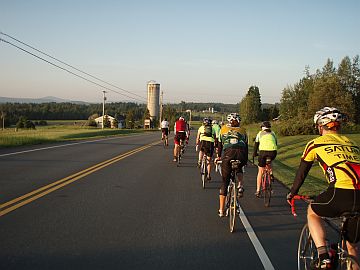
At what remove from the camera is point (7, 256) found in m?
5.18

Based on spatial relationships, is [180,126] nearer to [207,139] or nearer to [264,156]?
[207,139]

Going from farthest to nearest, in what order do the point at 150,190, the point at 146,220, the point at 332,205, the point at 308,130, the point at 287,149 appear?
1. the point at 308,130
2. the point at 287,149
3. the point at 150,190
4. the point at 146,220
5. the point at 332,205

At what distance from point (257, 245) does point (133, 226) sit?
2093 millimetres

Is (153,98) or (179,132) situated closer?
(179,132)

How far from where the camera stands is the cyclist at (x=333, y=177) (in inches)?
150

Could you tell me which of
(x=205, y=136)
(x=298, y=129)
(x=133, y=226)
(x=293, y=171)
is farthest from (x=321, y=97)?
(x=133, y=226)

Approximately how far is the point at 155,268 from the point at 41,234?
7.08 ft

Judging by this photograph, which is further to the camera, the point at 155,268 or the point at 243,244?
the point at 243,244

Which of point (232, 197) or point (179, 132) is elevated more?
point (179, 132)

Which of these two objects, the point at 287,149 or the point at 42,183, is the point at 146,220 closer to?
the point at 42,183

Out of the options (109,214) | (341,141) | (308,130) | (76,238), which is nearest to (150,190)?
(109,214)

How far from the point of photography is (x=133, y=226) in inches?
271

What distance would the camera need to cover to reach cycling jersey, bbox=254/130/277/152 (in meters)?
9.95

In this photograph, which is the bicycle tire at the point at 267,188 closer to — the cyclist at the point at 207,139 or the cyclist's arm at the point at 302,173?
the cyclist at the point at 207,139
